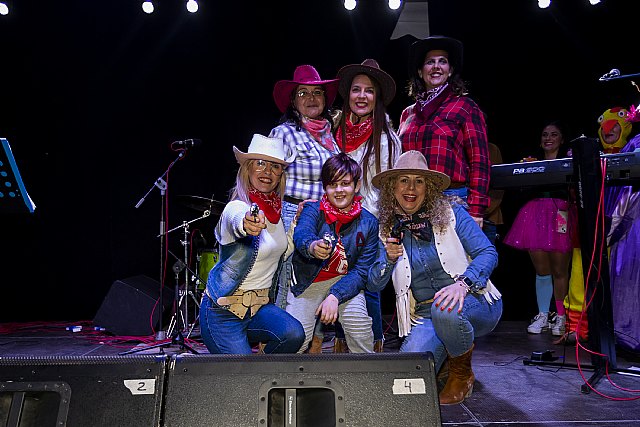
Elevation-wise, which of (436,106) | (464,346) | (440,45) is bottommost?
(464,346)

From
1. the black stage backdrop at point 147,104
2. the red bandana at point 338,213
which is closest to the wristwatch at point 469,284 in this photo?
the red bandana at point 338,213

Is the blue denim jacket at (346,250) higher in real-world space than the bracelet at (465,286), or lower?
higher

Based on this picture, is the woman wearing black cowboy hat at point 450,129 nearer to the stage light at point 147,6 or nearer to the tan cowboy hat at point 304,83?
the tan cowboy hat at point 304,83

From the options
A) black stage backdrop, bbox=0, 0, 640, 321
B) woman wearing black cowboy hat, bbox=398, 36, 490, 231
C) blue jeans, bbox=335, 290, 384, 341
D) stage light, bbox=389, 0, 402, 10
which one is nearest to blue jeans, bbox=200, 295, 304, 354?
blue jeans, bbox=335, 290, 384, 341

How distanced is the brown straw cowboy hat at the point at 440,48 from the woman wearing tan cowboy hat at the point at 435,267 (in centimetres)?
92

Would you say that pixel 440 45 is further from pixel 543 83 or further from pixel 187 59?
pixel 187 59

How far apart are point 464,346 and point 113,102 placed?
188 inches

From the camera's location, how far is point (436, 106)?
3068 millimetres

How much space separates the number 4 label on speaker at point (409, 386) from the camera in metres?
1.56

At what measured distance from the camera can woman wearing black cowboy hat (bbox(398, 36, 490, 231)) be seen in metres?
Result: 2.96

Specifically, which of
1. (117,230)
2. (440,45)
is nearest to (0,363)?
(440,45)

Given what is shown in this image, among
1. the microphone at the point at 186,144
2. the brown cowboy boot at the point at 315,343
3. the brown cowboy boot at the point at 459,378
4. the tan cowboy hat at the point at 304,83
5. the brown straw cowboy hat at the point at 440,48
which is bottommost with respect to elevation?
the brown cowboy boot at the point at 459,378

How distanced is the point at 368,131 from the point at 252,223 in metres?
1.07

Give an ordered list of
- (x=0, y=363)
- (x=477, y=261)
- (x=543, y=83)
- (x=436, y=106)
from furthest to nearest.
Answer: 1. (x=543, y=83)
2. (x=436, y=106)
3. (x=477, y=261)
4. (x=0, y=363)
